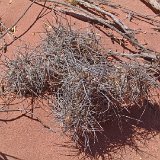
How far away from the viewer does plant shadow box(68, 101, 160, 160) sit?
11.4 feet

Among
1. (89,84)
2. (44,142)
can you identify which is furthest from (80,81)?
(44,142)

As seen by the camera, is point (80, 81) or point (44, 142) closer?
point (80, 81)

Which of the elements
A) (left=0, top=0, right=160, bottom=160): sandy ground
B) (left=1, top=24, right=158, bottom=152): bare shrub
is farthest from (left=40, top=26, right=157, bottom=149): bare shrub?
(left=0, top=0, right=160, bottom=160): sandy ground

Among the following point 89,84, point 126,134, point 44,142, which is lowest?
point 44,142

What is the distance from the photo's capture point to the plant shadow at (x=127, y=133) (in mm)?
3463

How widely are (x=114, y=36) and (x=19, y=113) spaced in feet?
3.26

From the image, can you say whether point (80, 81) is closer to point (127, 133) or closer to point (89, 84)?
point (89, 84)

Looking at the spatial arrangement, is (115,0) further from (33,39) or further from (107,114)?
(107,114)

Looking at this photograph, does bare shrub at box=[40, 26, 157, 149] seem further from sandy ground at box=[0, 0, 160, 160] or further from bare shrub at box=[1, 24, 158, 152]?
sandy ground at box=[0, 0, 160, 160]

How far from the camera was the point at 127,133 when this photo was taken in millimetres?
3562

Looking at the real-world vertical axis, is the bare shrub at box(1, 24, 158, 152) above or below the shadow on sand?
above

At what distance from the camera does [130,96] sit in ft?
11.4

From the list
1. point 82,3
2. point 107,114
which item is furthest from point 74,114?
point 82,3

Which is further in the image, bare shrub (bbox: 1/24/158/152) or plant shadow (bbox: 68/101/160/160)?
plant shadow (bbox: 68/101/160/160)
